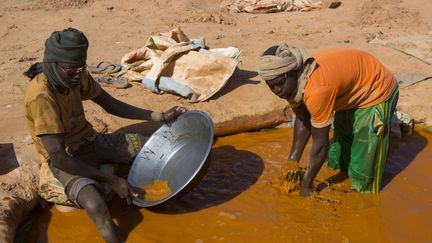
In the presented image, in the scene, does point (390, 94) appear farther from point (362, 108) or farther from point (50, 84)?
point (50, 84)

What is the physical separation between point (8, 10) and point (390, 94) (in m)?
6.96

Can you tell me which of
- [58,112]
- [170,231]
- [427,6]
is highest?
[58,112]

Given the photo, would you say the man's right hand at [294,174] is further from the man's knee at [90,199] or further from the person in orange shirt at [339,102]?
the man's knee at [90,199]

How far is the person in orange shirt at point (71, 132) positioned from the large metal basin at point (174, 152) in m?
0.14

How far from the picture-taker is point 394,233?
3279 mm

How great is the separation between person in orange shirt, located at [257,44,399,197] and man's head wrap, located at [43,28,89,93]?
1.10 m

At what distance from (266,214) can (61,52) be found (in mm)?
1820

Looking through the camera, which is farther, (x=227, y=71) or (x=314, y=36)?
(x=314, y=36)

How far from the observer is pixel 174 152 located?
382 cm

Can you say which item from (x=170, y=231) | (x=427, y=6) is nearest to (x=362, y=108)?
(x=170, y=231)

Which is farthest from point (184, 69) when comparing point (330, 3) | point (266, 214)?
point (330, 3)

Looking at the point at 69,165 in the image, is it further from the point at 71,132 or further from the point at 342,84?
the point at 342,84

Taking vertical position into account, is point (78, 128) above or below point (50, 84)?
below

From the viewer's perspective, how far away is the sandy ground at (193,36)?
173 inches
